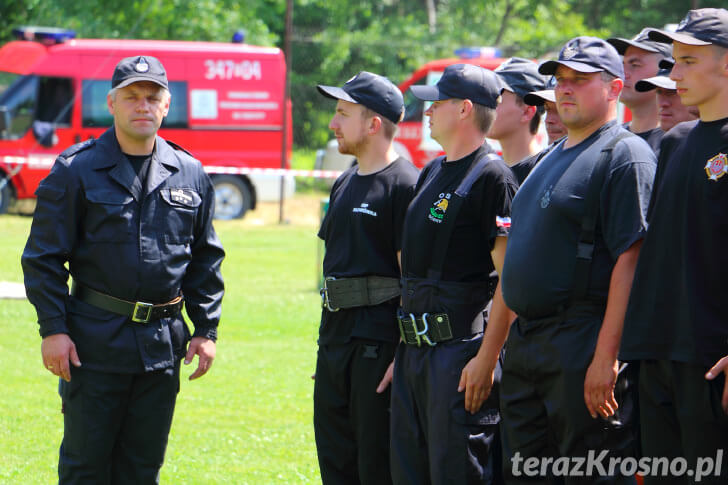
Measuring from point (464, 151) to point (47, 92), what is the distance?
15.7 m

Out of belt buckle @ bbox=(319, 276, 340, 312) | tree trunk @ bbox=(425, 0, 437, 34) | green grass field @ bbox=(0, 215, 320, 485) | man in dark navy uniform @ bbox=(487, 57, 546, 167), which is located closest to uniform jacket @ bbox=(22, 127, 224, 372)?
belt buckle @ bbox=(319, 276, 340, 312)

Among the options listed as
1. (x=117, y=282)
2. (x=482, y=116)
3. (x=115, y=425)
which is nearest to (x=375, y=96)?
(x=482, y=116)

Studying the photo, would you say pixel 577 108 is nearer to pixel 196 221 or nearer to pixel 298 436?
pixel 196 221

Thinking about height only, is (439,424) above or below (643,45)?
below

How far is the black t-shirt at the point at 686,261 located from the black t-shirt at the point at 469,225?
31.8 inches

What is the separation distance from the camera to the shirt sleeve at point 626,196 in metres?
3.66

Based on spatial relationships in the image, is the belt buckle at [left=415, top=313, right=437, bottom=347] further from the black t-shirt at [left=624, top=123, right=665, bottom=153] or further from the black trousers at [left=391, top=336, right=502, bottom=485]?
the black t-shirt at [left=624, top=123, right=665, bottom=153]

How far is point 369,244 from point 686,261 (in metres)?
1.76

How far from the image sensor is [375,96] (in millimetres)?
5043

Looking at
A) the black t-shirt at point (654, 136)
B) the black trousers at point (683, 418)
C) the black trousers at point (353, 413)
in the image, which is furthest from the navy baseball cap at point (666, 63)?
the black trousers at point (353, 413)

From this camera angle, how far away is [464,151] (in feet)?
14.8

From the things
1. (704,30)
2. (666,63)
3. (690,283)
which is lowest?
(690,283)

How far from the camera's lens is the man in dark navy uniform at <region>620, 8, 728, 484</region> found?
11.0ft

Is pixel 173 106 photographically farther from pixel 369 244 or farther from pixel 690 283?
pixel 690 283
